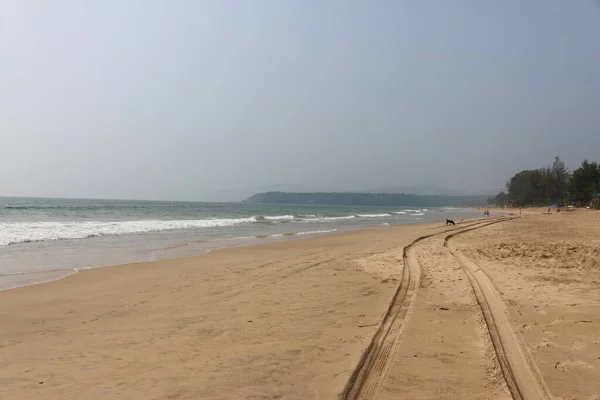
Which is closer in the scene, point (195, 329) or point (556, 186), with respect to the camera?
point (195, 329)

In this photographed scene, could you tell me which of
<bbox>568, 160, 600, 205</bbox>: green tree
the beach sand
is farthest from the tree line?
the beach sand

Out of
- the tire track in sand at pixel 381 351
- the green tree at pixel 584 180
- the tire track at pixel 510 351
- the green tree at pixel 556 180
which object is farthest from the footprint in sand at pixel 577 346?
the green tree at pixel 556 180

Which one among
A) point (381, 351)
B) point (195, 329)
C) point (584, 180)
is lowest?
point (195, 329)

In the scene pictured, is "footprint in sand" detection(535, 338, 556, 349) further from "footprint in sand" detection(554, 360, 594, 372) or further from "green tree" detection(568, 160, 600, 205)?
"green tree" detection(568, 160, 600, 205)

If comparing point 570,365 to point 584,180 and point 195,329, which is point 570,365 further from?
point 584,180

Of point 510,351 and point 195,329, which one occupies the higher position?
point 510,351

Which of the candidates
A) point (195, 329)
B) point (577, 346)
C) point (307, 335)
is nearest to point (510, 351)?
point (577, 346)

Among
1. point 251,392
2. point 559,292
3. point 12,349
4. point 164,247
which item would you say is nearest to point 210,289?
point 12,349

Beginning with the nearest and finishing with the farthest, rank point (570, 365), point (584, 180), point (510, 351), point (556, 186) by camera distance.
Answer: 1. point (570, 365)
2. point (510, 351)
3. point (584, 180)
4. point (556, 186)

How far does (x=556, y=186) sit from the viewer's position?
91.9m

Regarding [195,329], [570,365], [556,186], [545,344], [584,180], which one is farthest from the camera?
[556,186]

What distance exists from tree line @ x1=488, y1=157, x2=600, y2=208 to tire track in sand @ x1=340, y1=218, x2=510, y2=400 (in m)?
62.1

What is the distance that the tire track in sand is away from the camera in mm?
3682

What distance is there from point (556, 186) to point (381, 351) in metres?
106
